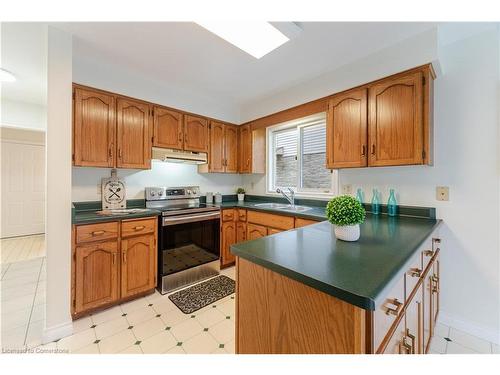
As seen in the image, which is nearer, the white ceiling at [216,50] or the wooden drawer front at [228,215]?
the white ceiling at [216,50]

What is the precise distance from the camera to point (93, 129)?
2121mm

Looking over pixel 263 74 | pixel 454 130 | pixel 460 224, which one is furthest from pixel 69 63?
pixel 460 224

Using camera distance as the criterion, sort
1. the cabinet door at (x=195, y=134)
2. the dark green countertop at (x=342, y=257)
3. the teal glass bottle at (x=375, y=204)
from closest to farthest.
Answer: the dark green countertop at (x=342, y=257) < the teal glass bottle at (x=375, y=204) < the cabinet door at (x=195, y=134)

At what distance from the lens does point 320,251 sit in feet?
3.33

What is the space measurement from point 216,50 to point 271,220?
1863mm

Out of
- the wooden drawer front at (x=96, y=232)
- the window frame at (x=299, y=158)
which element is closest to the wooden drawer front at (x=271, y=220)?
the window frame at (x=299, y=158)

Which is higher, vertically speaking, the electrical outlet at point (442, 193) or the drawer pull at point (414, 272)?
the electrical outlet at point (442, 193)

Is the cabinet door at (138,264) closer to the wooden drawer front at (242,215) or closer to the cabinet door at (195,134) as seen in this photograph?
the wooden drawer front at (242,215)

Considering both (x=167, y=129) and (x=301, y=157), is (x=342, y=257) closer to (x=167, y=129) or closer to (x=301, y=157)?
(x=301, y=157)

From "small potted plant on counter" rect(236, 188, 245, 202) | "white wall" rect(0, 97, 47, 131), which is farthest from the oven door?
"white wall" rect(0, 97, 47, 131)

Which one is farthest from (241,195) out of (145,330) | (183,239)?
(145,330)

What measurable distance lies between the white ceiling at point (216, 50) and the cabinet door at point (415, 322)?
1.91 m

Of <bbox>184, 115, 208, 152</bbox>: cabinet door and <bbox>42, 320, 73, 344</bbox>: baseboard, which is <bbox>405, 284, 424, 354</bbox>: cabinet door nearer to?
<bbox>42, 320, 73, 344</bbox>: baseboard

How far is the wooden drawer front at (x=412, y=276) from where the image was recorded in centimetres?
97
